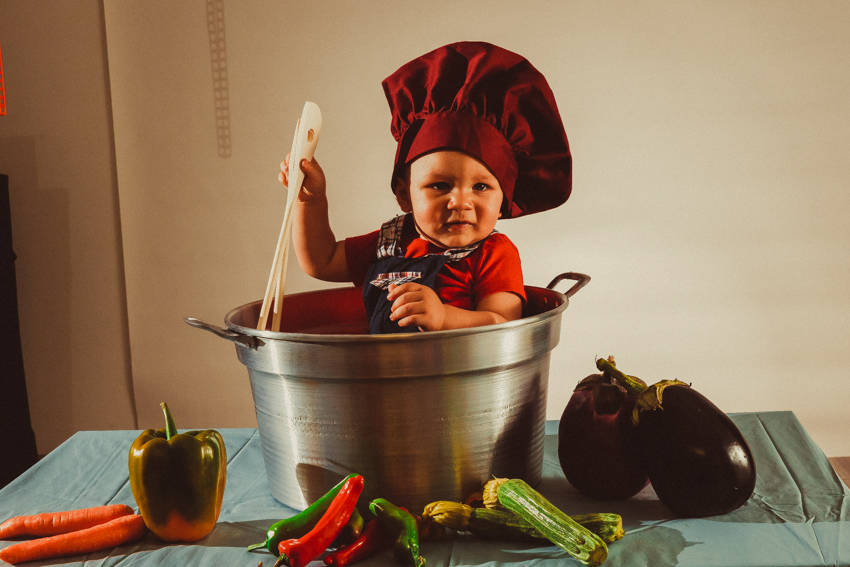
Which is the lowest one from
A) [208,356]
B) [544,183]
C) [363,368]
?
[208,356]

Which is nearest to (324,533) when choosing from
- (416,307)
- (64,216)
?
(416,307)

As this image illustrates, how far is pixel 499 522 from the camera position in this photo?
29.7 inches

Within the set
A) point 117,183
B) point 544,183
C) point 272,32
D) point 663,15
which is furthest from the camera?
point 117,183

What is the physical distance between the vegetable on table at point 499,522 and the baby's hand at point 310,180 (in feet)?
1.73

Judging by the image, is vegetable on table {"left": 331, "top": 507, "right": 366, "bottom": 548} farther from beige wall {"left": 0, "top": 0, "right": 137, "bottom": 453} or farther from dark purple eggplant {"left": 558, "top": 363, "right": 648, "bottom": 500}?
beige wall {"left": 0, "top": 0, "right": 137, "bottom": 453}

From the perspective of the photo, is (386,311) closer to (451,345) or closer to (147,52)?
(451,345)

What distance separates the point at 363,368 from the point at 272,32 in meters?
1.67

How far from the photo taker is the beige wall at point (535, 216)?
6.47ft

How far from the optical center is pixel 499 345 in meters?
0.78

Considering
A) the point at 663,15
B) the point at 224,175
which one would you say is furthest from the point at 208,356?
the point at 663,15

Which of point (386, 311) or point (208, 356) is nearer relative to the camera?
point (386, 311)

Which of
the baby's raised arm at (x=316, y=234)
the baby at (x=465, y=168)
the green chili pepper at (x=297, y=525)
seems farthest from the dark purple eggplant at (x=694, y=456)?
the baby's raised arm at (x=316, y=234)

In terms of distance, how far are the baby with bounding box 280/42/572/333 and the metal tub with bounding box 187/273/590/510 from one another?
4.9 inches

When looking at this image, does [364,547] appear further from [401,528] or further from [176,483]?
[176,483]
